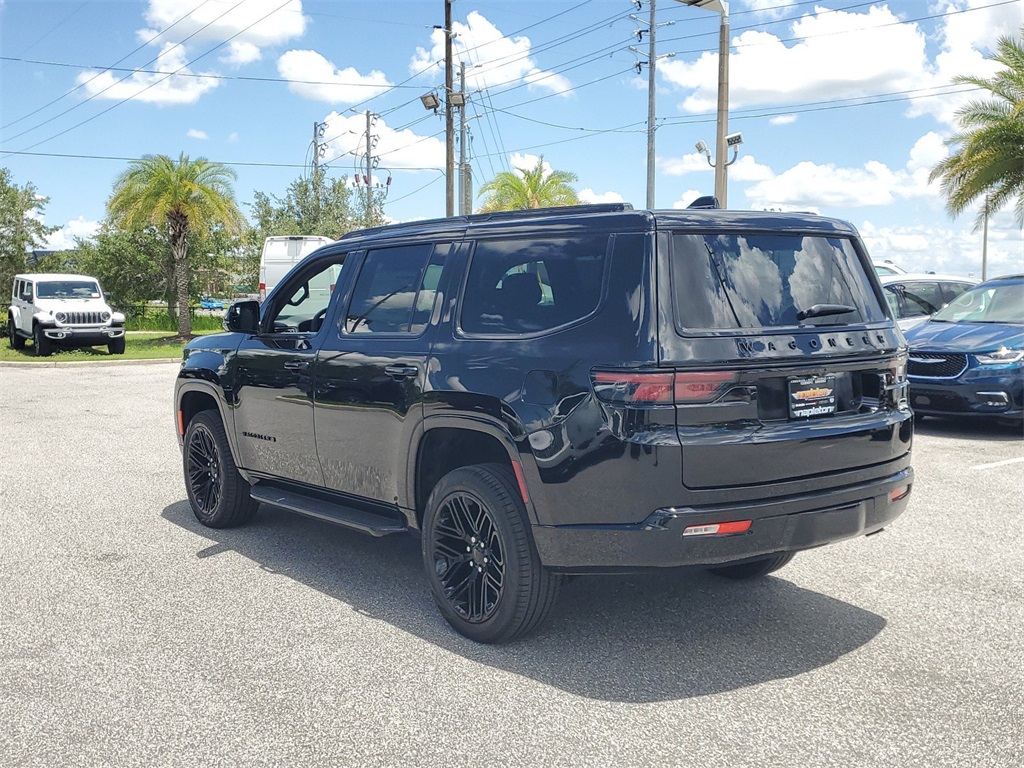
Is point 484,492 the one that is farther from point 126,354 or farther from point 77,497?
point 126,354

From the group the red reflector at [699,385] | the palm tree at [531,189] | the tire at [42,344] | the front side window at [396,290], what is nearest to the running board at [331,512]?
the front side window at [396,290]

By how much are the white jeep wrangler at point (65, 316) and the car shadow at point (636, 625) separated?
20133mm

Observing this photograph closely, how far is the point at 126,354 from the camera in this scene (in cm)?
2517

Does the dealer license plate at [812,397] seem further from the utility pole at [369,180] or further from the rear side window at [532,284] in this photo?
the utility pole at [369,180]

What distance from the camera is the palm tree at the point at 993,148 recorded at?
2356 cm

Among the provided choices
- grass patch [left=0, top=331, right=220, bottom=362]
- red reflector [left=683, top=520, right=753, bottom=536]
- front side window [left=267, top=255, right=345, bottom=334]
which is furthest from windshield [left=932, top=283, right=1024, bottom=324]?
grass patch [left=0, top=331, right=220, bottom=362]

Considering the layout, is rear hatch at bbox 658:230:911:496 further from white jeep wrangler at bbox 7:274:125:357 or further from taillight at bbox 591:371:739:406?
white jeep wrangler at bbox 7:274:125:357

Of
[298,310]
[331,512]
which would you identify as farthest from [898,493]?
[298,310]

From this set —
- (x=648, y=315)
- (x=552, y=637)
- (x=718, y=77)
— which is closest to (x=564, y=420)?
(x=648, y=315)

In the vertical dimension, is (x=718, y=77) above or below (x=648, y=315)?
above

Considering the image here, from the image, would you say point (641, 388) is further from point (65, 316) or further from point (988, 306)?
point (65, 316)

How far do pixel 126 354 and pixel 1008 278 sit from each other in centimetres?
2026

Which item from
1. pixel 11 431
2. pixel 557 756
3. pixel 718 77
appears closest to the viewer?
pixel 557 756

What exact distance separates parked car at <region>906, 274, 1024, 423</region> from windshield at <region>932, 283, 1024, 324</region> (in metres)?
0.01
